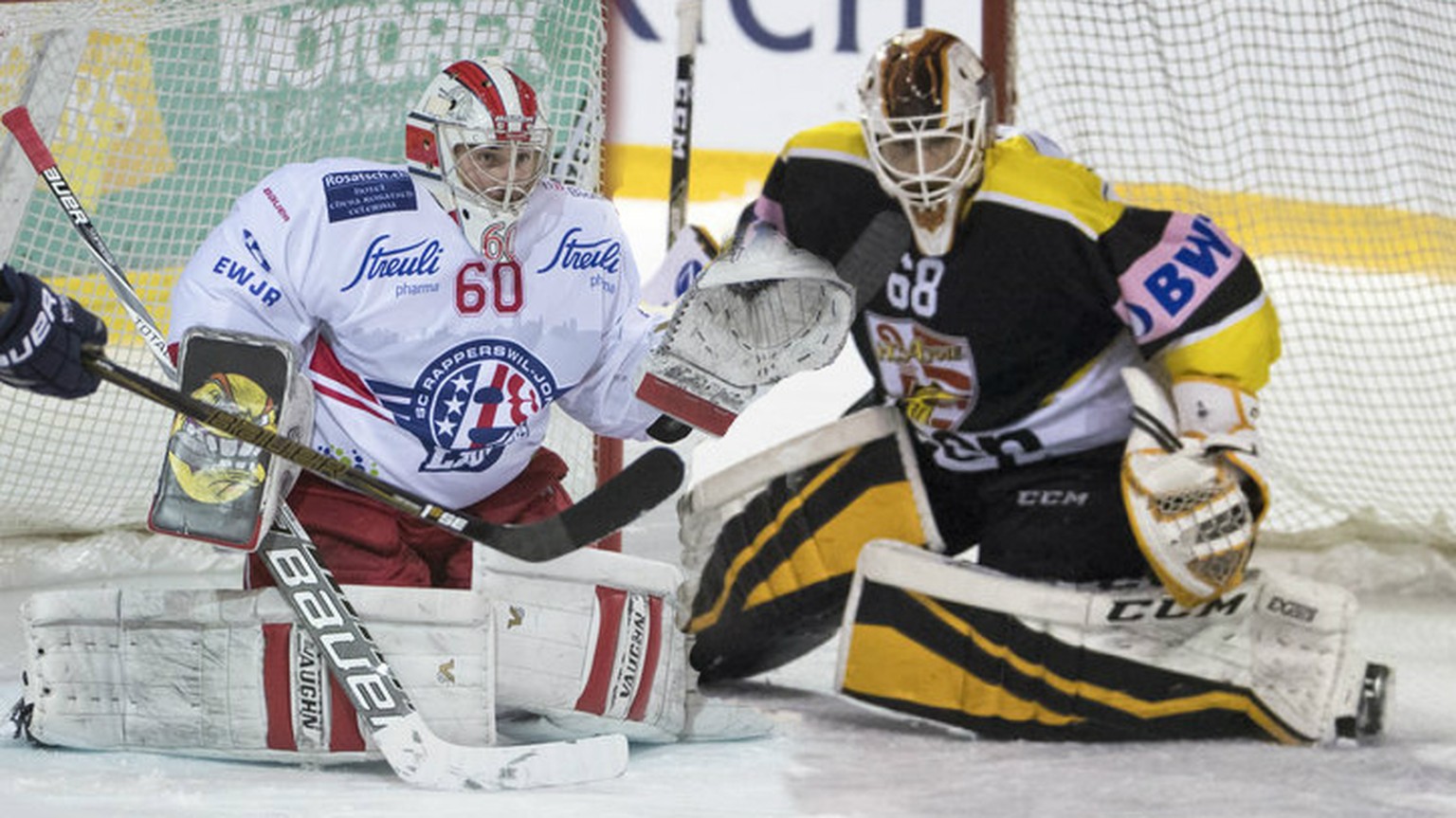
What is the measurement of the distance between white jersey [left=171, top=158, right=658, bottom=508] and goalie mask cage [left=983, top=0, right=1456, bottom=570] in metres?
1.27

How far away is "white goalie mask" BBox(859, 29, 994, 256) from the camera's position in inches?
113

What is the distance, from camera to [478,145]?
2.67 m

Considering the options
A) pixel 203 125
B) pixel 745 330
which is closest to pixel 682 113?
pixel 203 125

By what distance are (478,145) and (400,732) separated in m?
0.67

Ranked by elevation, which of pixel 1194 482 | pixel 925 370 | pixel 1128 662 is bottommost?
pixel 1128 662

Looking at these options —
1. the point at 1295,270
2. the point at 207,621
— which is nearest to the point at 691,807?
the point at 207,621

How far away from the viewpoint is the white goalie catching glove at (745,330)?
256cm

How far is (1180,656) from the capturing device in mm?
2920

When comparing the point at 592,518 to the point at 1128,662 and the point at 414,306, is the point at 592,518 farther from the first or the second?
the point at 1128,662

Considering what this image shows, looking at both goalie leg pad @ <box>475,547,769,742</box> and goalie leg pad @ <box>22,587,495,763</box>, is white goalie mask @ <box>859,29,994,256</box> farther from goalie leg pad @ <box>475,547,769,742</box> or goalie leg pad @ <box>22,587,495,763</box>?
goalie leg pad @ <box>22,587,495,763</box>

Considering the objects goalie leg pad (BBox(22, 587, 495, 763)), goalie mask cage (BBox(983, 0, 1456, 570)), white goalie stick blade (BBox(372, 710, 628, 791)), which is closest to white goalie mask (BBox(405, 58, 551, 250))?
goalie leg pad (BBox(22, 587, 495, 763))

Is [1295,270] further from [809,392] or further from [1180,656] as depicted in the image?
[1180,656]

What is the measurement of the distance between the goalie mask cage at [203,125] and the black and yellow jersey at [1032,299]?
0.67 m

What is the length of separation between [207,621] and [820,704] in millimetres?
899
